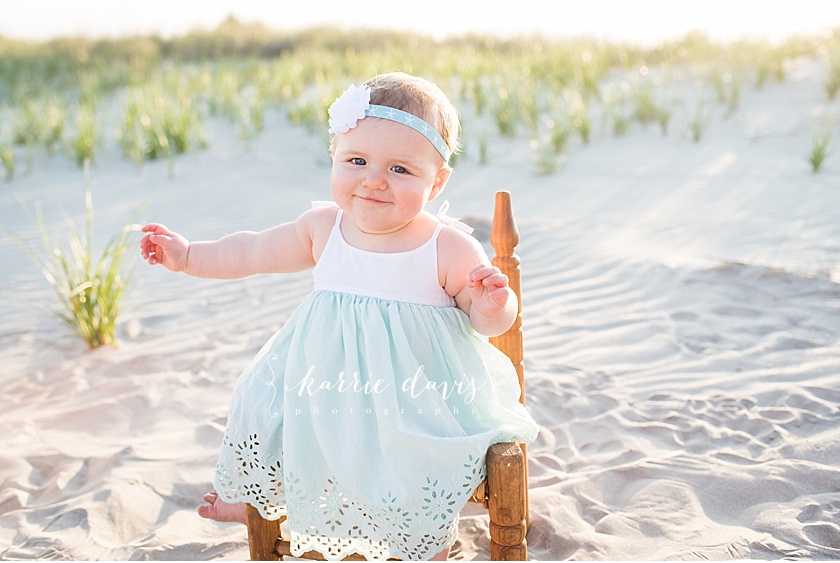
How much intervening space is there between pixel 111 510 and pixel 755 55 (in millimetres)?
8877

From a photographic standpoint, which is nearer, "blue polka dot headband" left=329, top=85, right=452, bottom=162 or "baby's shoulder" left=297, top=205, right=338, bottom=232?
"blue polka dot headband" left=329, top=85, right=452, bottom=162

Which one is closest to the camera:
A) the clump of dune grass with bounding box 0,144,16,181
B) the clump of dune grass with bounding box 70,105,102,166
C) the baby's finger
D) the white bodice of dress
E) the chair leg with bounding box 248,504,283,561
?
the baby's finger

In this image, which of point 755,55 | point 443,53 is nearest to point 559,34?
point 443,53

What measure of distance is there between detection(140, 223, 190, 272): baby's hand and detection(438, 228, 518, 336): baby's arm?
0.73 m

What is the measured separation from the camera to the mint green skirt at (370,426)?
6.23 feet

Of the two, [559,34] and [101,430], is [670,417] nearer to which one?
[101,430]

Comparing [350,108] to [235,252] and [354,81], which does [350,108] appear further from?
[354,81]

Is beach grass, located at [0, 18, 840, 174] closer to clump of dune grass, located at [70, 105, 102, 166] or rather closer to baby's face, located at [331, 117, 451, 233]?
clump of dune grass, located at [70, 105, 102, 166]

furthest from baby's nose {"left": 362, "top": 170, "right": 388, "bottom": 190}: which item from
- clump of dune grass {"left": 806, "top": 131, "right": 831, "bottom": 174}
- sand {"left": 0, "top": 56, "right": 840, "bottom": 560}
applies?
clump of dune grass {"left": 806, "top": 131, "right": 831, "bottom": 174}

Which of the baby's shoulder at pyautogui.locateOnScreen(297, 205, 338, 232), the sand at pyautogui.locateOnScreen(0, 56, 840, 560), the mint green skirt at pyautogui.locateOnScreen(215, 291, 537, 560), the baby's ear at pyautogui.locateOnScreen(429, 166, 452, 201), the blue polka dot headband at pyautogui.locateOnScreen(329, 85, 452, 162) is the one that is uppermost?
the blue polka dot headband at pyautogui.locateOnScreen(329, 85, 452, 162)

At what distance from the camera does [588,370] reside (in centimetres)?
365

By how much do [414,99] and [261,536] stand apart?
1220 mm

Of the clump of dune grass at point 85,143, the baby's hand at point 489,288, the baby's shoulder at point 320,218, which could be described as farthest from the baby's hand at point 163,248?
the clump of dune grass at point 85,143

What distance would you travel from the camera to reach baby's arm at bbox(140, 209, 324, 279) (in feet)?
7.39
